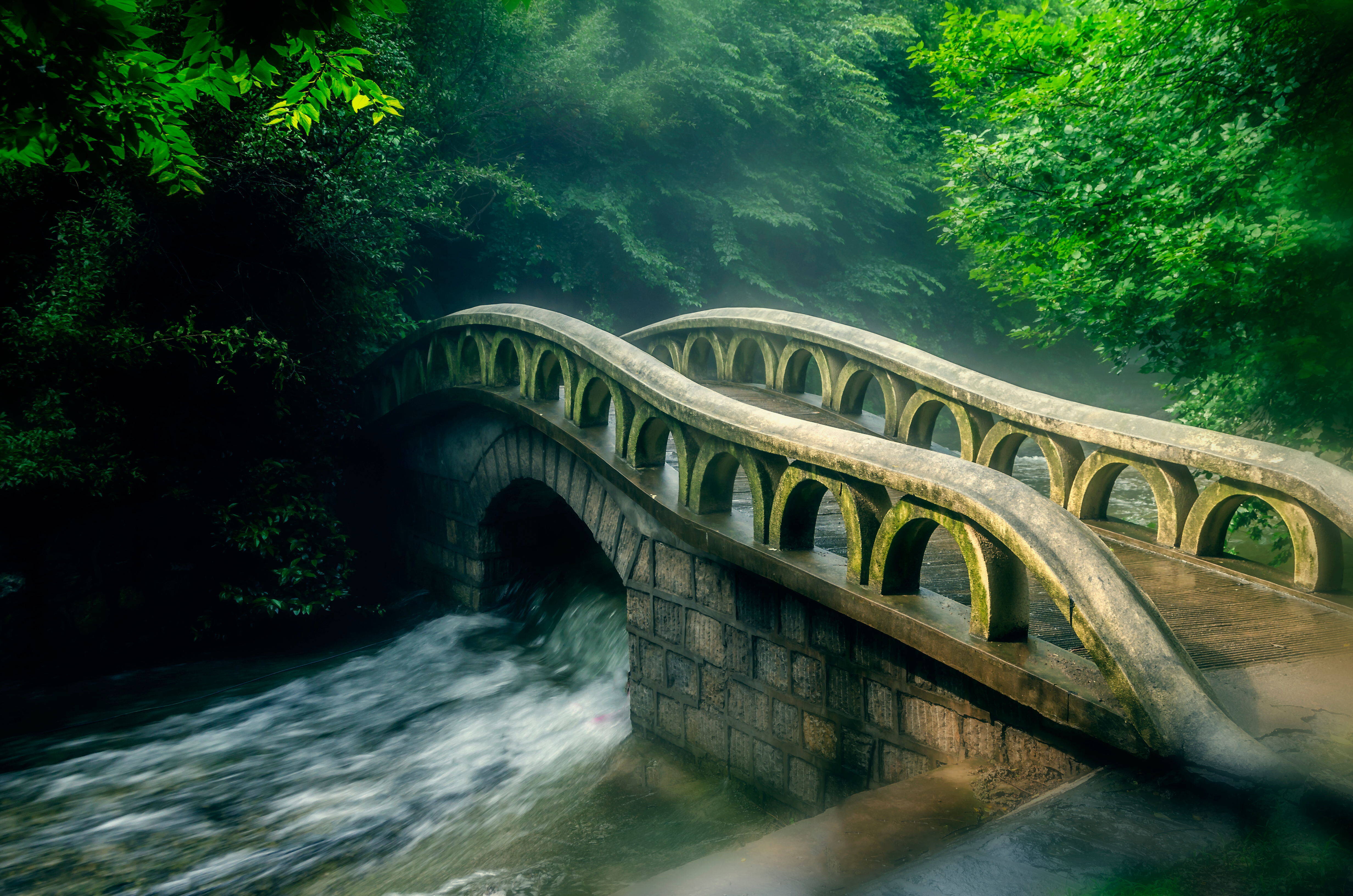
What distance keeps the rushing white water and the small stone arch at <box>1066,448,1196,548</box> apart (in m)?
3.35

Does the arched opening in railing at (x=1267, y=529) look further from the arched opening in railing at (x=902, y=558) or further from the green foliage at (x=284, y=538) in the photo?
the green foliage at (x=284, y=538)

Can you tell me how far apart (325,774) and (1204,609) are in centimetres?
552

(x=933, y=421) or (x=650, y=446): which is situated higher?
(x=933, y=421)

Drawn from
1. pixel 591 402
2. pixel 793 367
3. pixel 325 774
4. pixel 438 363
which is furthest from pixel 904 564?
pixel 438 363

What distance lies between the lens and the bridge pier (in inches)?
141

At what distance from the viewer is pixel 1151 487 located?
490 cm

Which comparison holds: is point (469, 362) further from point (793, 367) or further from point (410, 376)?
point (793, 367)

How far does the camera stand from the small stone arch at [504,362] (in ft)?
25.9

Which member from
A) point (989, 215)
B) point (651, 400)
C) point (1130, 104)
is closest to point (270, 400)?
point (651, 400)

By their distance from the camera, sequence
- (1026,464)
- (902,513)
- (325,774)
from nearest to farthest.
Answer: (902,513), (325,774), (1026,464)

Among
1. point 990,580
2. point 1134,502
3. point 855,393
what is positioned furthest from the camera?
point 1134,502

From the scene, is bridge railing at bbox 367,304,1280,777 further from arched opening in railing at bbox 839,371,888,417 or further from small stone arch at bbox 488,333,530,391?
arched opening in railing at bbox 839,371,888,417

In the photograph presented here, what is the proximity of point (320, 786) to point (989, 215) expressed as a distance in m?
7.89

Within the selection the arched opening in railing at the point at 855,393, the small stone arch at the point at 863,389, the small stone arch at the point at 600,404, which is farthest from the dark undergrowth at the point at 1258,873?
the arched opening in railing at the point at 855,393
